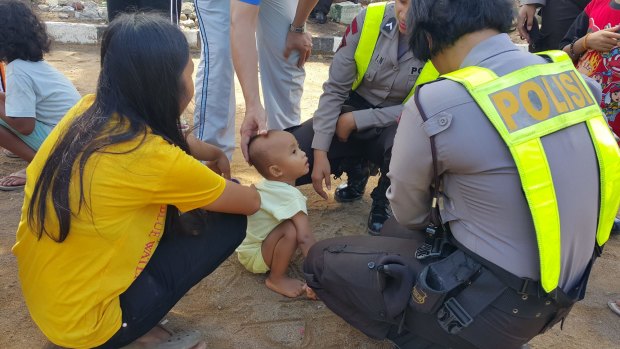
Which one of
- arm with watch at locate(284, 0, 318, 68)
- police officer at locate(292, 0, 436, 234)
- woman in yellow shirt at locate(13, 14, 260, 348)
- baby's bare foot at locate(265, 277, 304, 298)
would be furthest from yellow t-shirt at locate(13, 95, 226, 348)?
arm with watch at locate(284, 0, 318, 68)

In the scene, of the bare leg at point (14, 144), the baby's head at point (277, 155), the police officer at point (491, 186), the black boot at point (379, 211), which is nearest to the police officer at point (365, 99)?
the black boot at point (379, 211)

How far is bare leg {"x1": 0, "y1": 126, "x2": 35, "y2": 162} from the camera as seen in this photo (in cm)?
343

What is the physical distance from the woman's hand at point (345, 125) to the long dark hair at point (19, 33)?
5.75 ft

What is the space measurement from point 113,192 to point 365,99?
1.75 m

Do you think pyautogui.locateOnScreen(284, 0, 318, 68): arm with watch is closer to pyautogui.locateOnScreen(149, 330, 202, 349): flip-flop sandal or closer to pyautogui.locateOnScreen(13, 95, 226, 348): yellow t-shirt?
pyautogui.locateOnScreen(13, 95, 226, 348): yellow t-shirt

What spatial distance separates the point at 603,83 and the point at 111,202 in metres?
2.72

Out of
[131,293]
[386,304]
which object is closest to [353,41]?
[386,304]

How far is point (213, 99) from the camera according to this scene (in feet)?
10.8

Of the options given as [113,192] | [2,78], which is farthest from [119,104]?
[2,78]

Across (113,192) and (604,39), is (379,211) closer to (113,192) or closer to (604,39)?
(604,39)

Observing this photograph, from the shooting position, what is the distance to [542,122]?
1658mm

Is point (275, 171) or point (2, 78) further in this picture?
point (2, 78)

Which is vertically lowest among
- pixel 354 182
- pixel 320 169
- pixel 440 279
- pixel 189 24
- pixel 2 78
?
pixel 189 24

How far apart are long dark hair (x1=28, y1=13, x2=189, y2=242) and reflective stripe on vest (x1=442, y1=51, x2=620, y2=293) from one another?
92cm
